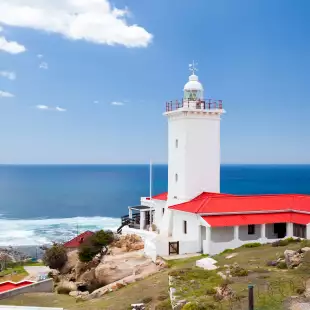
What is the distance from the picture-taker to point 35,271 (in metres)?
35.4

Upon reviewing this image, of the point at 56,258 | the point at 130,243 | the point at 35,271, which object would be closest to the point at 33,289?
the point at 130,243

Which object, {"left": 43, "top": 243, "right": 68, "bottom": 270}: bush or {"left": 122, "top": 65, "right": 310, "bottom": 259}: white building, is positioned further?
{"left": 43, "top": 243, "right": 68, "bottom": 270}: bush

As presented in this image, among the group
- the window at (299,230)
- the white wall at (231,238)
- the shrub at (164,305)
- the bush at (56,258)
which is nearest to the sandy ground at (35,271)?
the bush at (56,258)

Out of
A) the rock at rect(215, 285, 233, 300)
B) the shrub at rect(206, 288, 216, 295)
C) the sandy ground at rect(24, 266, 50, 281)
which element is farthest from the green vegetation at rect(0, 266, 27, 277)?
the rock at rect(215, 285, 233, 300)

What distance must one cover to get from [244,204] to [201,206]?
283 cm

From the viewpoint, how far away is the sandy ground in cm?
3264

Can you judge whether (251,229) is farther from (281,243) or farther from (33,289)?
(33,289)

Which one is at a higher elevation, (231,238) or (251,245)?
(231,238)

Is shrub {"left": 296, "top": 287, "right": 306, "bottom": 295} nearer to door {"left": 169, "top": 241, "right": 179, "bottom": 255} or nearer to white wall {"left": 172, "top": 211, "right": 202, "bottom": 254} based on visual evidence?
white wall {"left": 172, "top": 211, "right": 202, "bottom": 254}

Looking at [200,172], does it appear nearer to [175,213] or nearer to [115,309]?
[175,213]

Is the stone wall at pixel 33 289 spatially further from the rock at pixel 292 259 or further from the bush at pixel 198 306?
the rock at pixel 292 259

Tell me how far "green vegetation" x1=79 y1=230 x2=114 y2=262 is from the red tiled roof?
5103mm

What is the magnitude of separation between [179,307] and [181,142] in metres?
16.7

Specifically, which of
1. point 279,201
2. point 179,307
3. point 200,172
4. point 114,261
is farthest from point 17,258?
point 179,307
